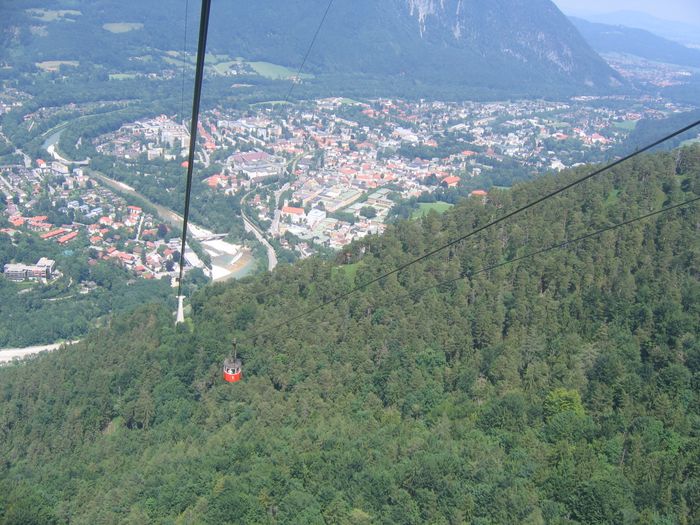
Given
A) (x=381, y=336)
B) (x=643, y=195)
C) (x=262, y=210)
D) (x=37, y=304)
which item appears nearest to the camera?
(x=381, y=336)

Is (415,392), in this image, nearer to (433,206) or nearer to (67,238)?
(67,238)

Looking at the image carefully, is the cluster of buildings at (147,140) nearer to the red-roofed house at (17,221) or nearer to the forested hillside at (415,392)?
the red-roofed house at (17,221)

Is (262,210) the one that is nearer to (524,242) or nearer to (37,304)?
(37,304)

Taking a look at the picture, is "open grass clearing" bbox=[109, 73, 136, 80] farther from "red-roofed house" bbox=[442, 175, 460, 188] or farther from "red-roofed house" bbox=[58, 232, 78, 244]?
"red-roofed house" bbox=[58, 232, 78, 244]

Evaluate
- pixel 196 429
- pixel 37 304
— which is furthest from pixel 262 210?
pixel 196 429

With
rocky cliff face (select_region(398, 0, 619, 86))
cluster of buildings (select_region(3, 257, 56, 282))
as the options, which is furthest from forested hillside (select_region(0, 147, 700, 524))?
rocky cliff face (select_region(398, 0, 619, 86))
